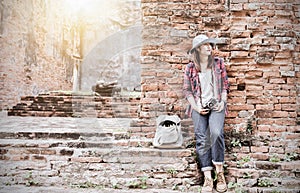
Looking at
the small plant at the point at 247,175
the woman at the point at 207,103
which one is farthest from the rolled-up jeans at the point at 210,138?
the small plant at the point at 247,175

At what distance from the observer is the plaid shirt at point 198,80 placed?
2.87m

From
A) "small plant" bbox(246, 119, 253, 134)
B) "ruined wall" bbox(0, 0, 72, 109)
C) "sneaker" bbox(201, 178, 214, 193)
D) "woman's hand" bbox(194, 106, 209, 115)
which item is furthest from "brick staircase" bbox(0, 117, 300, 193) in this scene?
"ruined wall" bbox(0, 0, 72, 109)

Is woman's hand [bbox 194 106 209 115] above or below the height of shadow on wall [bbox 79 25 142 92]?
below

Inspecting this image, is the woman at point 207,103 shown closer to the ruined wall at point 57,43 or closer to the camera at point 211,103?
the camera at point 211,103

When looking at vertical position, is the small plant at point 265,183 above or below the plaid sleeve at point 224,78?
below

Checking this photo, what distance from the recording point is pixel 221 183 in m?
2.66

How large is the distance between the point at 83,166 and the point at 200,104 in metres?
1.45

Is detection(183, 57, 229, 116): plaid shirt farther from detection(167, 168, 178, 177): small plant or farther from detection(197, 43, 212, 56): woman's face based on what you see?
detection(167, 168, 178, 177): small plant

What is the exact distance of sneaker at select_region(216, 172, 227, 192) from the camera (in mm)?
2639

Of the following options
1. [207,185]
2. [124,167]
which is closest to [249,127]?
[207,185]

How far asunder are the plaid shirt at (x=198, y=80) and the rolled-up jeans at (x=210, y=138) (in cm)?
20

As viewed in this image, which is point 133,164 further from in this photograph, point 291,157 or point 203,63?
point 291,157

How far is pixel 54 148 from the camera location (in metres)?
3.07

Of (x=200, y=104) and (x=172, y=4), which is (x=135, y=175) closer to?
(x=200, y=104)
